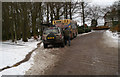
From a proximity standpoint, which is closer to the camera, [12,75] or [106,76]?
[106,76]

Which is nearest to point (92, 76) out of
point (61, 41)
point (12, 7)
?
point (61, 41)

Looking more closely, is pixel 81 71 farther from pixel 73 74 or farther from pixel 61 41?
pixel 61 41

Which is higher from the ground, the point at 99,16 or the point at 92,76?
the point at 99,16

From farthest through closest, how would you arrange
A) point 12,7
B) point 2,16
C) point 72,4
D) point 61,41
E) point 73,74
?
point 72,4 < point 2,16 < point 12,7 < point 61,41 < point 73,74

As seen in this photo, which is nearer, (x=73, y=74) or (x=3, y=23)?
(x=73, y=74)

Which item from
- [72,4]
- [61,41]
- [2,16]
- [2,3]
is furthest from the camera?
[72,4]

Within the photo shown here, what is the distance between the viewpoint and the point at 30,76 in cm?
549

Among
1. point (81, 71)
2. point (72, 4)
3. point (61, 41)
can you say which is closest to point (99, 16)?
point (72, 4)

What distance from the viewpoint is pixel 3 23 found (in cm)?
2717

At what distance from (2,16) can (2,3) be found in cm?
420

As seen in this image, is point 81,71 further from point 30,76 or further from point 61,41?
point 61,41

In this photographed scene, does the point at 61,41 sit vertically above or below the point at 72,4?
below

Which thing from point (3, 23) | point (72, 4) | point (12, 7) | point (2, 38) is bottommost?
point (2, 38)

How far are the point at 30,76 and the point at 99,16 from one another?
6387 centimetres
